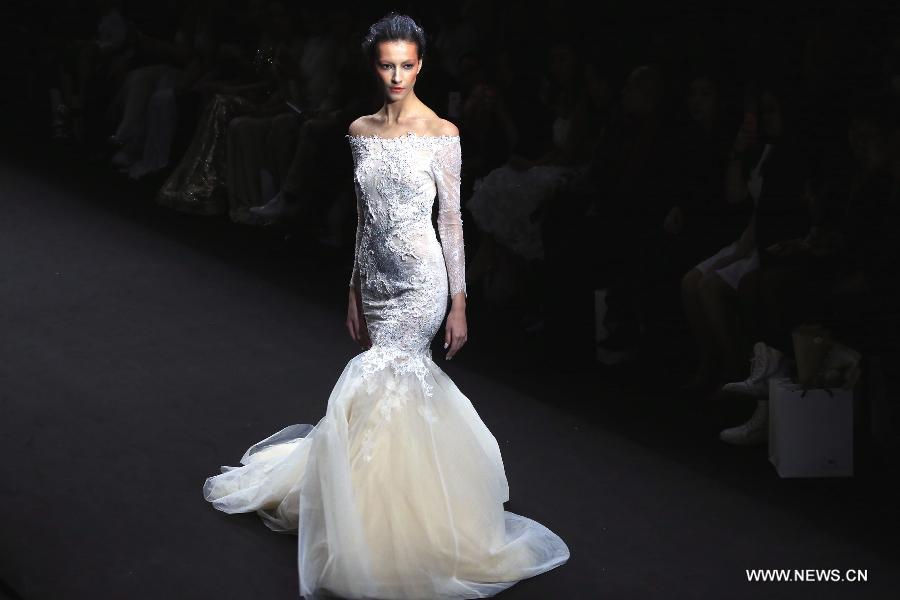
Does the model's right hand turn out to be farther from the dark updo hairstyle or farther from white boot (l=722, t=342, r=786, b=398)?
white boot (l=722, t=342, r=786, b=398)

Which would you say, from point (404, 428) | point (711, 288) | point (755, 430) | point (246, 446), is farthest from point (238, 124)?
point (404, 428)

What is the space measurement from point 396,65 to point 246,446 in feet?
5.57

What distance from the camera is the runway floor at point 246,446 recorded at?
3.72 metres

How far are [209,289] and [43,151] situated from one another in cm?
394

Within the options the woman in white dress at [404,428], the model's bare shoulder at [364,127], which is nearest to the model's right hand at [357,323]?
the woman in white dress at [404,428]

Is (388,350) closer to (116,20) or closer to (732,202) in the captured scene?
(732,202)

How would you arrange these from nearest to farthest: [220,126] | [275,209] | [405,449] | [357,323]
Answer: [405,449], [357,323], [275,209], [220,126]

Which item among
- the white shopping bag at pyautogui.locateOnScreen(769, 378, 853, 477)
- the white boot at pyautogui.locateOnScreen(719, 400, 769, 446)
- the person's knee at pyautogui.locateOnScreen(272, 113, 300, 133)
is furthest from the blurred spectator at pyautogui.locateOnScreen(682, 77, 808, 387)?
the person's knee at pyautogui.locateOnScreen(272, 113, 300, 133)

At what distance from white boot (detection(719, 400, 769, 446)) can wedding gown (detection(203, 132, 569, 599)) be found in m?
1.08

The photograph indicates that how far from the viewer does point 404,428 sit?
145 inches

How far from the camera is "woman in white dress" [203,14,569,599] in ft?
11.7

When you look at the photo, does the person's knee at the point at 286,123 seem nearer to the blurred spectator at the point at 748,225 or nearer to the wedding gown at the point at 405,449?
the blurred spectator at the point at 748,225

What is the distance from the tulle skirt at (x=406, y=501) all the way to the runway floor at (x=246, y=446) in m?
0.14

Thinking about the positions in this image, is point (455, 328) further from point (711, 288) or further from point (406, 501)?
point (711, 288)
